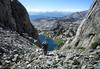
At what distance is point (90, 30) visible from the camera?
1841 inches

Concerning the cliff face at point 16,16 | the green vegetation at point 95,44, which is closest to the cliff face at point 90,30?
the green vegetation at point 95,44

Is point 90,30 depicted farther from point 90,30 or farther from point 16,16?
point 16,16

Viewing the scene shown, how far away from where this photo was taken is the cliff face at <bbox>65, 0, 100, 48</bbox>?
145 ft

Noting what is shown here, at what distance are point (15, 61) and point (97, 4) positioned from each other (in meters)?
19.7

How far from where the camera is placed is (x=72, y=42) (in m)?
49.6

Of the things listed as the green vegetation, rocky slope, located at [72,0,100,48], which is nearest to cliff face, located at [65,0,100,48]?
rocky slope, located at [72,0,100,48]

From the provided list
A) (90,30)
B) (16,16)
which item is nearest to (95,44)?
(90,30)

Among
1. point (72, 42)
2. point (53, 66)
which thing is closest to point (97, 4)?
point (72, 42)

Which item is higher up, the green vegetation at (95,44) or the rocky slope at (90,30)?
the rocky slope at (90,30)

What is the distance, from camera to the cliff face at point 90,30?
A: 145 ft

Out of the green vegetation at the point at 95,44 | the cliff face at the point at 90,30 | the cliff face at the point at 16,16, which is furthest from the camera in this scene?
the cliff face at the point at 16,16

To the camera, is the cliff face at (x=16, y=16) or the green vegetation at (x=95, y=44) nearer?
the green vegetation at (x=95, y=44)

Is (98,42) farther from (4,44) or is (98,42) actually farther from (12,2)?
(12,2)

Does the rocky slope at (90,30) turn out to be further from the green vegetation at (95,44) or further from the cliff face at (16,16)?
the cliff face at (16,16)
